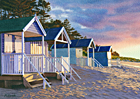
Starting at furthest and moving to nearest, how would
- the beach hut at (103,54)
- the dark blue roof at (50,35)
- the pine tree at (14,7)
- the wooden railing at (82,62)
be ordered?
the pine tree at (14,7) < the beach hut at (103,54) < the wooden railing at (82,62) < the dark blue roof at (50,35)

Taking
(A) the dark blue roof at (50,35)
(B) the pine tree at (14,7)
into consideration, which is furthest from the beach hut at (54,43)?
(B) the pine tree at (14,7)

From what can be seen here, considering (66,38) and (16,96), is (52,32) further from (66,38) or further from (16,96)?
(16,96)

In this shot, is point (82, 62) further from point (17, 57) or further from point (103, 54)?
point (17, 57)

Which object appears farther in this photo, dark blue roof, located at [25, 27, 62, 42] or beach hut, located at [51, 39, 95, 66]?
beach hut, located at [51, 39, 95, 66]

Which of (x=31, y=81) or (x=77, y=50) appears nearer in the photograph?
(x=31, y=81)

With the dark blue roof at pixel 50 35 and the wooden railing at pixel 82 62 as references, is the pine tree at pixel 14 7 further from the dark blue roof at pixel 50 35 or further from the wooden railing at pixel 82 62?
the dark blue roof at pixel 50 35

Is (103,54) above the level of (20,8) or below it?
below

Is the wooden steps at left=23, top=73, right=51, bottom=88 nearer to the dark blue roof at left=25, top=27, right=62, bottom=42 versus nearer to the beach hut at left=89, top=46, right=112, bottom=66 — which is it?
the dark blue roof at left=25, top=27, right=62, bottom=42

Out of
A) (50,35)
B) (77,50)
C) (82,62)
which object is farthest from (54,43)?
(77,50)

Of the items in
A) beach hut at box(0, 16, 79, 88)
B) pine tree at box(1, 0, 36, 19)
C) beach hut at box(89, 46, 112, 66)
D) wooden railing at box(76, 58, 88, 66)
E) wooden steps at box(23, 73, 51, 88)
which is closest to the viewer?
wooden steps at box(23, 73, 51, 88)

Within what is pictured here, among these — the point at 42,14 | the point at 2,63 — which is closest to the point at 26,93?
the point at 2,63

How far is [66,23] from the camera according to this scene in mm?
67375

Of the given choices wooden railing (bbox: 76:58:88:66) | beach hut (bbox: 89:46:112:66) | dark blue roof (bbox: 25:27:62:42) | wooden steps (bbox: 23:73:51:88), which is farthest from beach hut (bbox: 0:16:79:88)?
beach hut (bbox: 89:46:112:66)

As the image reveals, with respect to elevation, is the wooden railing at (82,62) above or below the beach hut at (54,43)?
below
